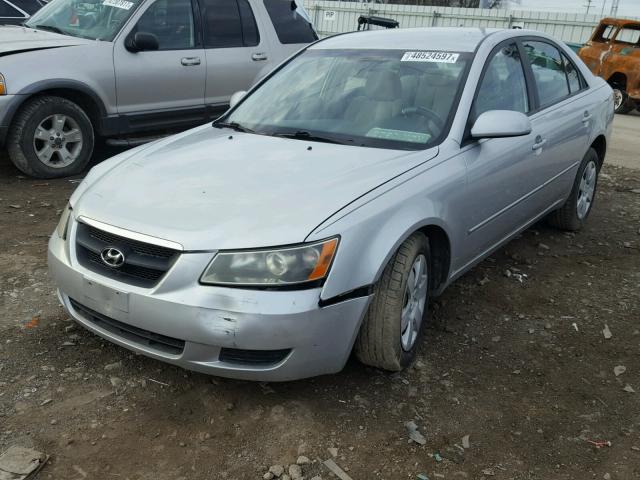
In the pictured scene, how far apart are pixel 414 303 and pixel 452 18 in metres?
20.4

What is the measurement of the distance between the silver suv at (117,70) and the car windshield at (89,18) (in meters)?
0.01

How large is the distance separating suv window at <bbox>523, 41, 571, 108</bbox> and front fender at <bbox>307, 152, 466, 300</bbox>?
1524 millimetres

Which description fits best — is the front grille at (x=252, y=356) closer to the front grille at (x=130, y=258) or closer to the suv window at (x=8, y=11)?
Answer: the front grille at (x=130, y=258)

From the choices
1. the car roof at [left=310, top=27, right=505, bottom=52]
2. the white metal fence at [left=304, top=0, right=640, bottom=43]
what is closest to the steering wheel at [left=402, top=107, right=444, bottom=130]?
the car roof at [left=310, top=27, right=505, bottom=52]

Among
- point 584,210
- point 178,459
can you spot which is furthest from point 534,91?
point 178,459

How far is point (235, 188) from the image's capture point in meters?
2.97

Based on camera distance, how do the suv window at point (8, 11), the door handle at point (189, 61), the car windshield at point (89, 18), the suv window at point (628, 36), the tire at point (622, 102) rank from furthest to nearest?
the tire at point (622, 102)
the suv window at point (628, 36)
the suv window at point (8, 11)
the door handle at point (189, 61)
the car windshield at point (89, 18)

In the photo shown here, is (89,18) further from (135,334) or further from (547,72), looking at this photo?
(135,334)

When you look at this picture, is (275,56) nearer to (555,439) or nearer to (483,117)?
(483,117)

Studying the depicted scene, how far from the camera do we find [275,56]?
7570 millimetres

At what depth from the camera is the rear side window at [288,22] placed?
25.2 ft

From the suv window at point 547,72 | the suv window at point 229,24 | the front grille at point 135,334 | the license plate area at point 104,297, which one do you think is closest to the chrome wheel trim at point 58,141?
the suv window at point 229,24

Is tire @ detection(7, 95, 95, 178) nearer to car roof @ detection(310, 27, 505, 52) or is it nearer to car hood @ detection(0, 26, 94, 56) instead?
car hood @ detection(0, 26, 94, 56)

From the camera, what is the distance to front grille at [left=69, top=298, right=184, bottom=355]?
273 cm
